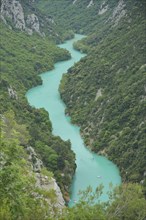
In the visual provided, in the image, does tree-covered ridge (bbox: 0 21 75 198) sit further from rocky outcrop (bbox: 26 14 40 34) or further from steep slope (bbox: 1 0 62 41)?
rocky outcrop (bbox: 26 14 40 34)

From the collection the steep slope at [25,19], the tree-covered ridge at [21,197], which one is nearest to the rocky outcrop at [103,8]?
the steep slope at [25,19]

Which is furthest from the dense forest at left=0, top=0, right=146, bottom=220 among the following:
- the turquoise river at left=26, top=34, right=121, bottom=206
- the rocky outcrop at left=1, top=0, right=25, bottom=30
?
the turquoise river at left=26, top=34, right=121, bottom=206

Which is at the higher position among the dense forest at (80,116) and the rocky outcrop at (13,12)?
the rocky outcrop at (13,12)

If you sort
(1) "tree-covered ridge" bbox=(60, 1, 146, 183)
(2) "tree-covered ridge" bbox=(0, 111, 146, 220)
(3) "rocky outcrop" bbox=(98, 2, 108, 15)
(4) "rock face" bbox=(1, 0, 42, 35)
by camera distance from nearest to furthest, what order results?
(2) "tree-covered ridge" bbox=(0, 111, 146, 220)
(1) "tree-covered ridge" bbox=(60, 1, 146, 183)
(4) "rock face" bbox=(1, 0, 42, 35)
(3) "rocky outcrop" bbox=(98, 2, 108, 15)

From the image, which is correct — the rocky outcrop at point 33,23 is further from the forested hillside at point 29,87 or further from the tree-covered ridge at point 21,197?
the tree-covered ridge at point 21,197

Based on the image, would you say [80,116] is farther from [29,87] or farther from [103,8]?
[103,8]
